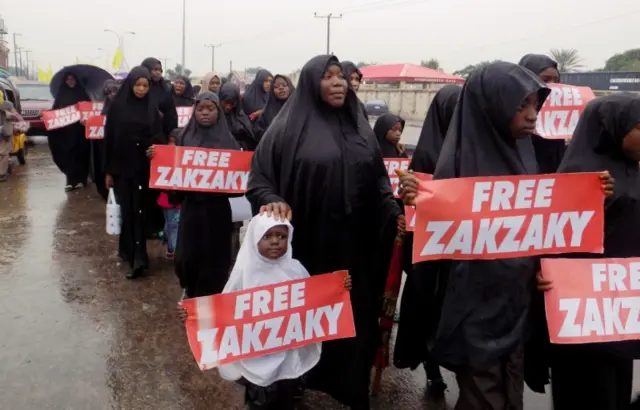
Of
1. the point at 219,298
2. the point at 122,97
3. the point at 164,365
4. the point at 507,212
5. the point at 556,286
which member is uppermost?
the point at 122,97

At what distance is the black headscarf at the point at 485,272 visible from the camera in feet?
8.55

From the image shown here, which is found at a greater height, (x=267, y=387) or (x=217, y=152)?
(x=217, y=152)

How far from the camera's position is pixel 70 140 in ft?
33.3

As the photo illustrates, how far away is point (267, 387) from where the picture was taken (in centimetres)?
312

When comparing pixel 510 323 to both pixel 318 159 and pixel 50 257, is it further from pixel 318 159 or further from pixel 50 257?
pixel 50 257

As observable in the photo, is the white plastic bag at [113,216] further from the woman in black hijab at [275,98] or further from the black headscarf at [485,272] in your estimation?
the black headscarf at [485,272]

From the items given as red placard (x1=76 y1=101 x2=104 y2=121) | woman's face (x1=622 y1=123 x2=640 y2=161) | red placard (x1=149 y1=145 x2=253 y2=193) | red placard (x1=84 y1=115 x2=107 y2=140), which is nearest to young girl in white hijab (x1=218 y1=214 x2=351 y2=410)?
woman's face (x1=622 y1=123 x2=640 y2=161)

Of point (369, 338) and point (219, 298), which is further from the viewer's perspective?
point (369, 338)

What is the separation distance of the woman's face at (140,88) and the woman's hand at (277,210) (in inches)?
129

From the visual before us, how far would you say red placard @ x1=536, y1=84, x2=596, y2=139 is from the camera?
4.86 meters

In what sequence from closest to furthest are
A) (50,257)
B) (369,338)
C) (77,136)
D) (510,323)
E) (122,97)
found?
(510,323) < (369,338) < (122,97) < (50,257) < (77,136)

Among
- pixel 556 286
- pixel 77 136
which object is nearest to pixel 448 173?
pixel 556 286

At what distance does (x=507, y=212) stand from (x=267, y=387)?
148 centimetres

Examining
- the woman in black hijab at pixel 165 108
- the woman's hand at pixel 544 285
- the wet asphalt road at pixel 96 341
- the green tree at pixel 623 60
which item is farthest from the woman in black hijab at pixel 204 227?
the green tree at pixel 623 60
